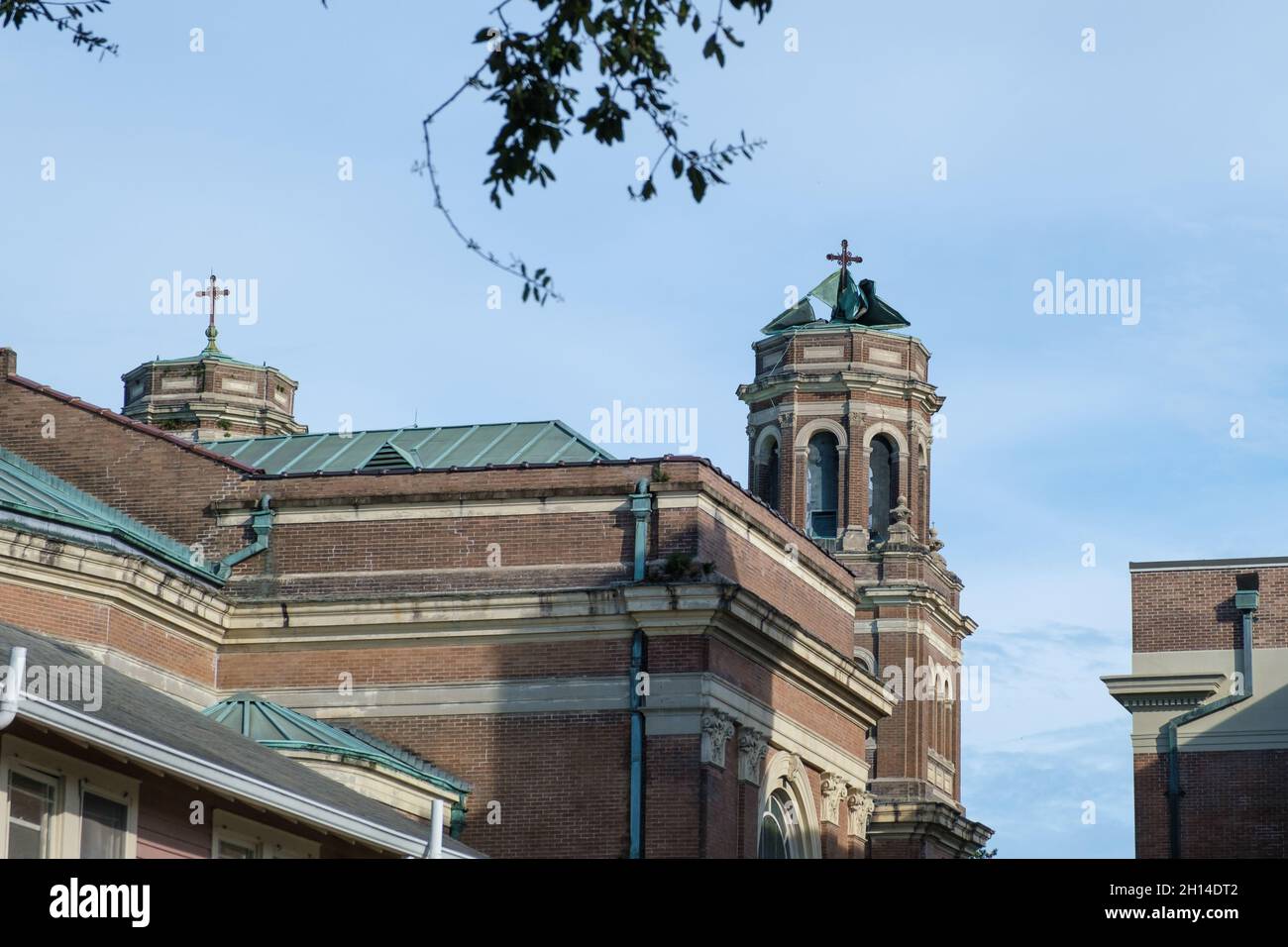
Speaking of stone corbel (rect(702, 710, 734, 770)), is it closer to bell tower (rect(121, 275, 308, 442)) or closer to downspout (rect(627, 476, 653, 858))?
downspout (rect(627, 476, 653, 858))

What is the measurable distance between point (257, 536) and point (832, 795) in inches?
416

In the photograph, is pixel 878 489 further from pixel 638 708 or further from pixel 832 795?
pixel 638 708

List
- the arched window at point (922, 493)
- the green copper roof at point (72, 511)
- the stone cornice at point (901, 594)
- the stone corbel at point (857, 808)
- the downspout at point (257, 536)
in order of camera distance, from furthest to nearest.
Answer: the arched window at point (922, 493)
the stone cornice at point (901, 594)
the stone corbel at point (857, 808)
the downspout at point (257, 536)
the green copper roof at point (72, 511)

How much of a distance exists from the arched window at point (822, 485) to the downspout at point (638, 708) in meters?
34.6

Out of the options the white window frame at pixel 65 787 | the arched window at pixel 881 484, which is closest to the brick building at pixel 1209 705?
the arched window at pixel 881 484

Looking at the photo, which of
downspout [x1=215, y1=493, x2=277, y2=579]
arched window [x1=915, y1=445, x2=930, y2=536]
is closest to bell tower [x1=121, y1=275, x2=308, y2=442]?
arched window [x1=915, y1=445, x2=930, y2=536]

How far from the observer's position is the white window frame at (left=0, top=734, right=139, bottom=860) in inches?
755

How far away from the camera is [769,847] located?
40344 mm

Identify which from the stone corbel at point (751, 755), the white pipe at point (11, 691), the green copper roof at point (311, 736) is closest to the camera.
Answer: the white pipe at point (11, 691)

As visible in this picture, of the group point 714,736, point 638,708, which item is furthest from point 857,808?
point 638,708

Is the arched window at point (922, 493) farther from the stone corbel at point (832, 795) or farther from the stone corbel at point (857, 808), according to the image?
the stone corbel at point (832, 795)

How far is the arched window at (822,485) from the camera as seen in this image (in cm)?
7288

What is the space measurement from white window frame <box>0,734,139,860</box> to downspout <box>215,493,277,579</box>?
61.7ft
